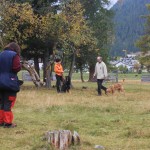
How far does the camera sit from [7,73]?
30.0 ft

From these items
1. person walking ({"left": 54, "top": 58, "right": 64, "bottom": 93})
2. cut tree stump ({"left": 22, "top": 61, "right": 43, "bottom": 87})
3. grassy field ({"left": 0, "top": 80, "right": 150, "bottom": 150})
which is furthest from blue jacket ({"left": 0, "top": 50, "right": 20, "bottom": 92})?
cut tree stump ({"left": 22, "top": 61, "right": 43, "bottom": 87})

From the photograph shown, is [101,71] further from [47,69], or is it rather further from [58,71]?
[47,69]

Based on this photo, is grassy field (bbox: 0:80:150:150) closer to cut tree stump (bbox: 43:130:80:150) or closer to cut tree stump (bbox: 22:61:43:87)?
cut tree stump (bbox: 43:130:80:150)

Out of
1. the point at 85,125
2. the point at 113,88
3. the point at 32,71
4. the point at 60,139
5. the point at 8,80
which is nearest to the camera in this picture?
the point at 60,139

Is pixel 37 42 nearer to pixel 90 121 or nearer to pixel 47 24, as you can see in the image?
pixel 47 24

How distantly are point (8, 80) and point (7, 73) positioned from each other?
17 centimetres

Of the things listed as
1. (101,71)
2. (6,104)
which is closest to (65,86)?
(101,71)

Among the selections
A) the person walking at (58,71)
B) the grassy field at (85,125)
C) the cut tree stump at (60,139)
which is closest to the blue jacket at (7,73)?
the grassy field at (85,125)

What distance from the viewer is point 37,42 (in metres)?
26.5

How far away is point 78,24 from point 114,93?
555 cm

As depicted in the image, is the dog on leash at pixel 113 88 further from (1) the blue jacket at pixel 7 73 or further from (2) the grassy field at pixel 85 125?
(1) the blue jacket at pixel 7 73

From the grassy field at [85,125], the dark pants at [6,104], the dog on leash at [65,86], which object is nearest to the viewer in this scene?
the grassy field at [85,125]

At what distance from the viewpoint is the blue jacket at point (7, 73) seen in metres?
9.04

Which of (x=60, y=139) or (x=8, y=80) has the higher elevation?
(x=8, y=80)
